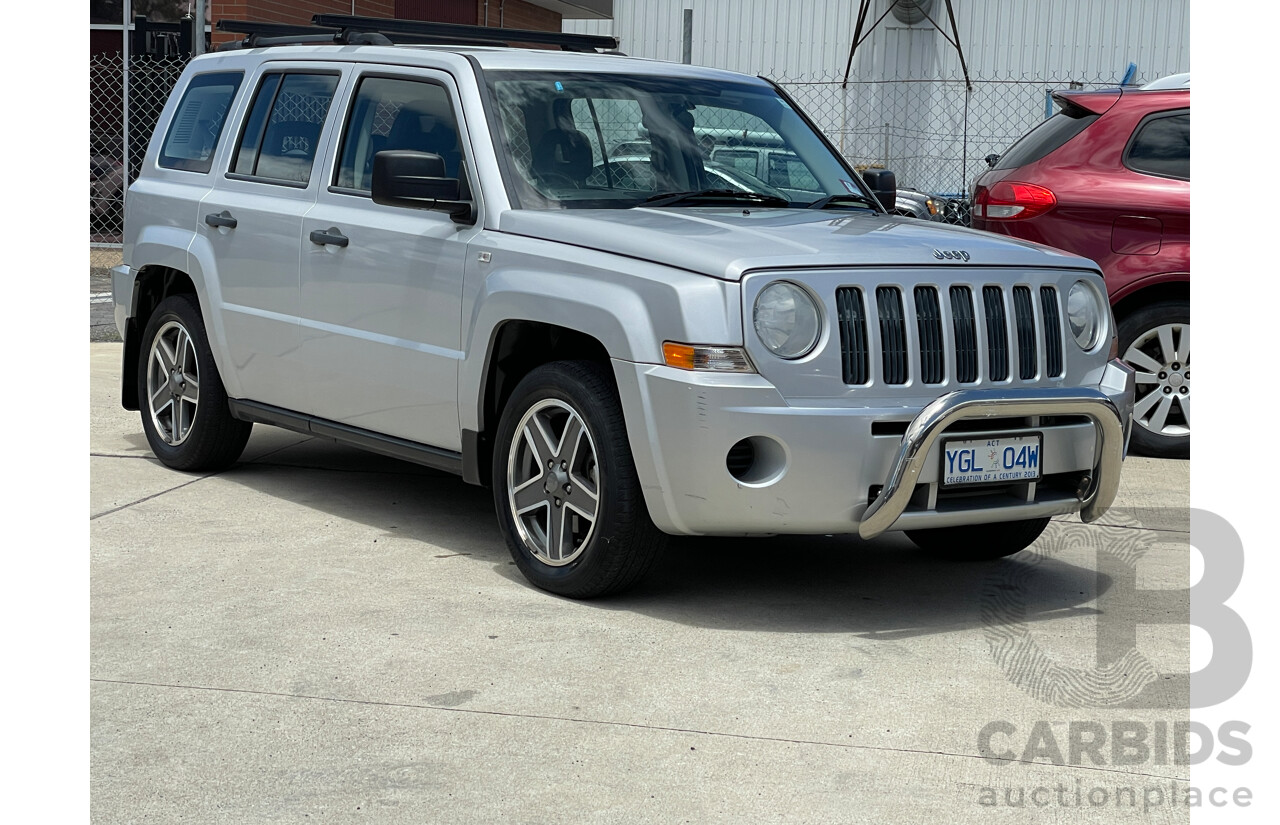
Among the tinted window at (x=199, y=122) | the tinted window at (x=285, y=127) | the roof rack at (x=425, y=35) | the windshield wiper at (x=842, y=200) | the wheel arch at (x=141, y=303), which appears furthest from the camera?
→ the wheel arch at (x=141, y=303)

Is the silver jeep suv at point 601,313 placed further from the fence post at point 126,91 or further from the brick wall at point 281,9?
the fence post at point 126,91

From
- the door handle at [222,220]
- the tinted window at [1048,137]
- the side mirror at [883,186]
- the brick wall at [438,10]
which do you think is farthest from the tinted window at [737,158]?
the brick wall at [438,10]

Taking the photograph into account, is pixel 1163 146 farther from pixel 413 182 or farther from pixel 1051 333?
pixel 413 182

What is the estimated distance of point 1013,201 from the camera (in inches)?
337

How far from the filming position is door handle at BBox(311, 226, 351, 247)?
6270 mm

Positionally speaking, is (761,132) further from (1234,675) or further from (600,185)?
(1234,675)

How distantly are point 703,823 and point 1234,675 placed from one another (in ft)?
7.04

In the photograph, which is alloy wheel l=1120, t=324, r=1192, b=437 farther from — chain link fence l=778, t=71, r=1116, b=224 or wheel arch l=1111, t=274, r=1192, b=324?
chain link fence l=778, t=71, r=1116, b=224

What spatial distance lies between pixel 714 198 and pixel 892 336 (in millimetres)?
1211

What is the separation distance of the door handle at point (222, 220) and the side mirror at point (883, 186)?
280 centimetres

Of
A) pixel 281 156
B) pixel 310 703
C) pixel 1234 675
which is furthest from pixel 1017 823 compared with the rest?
pixel 281 156

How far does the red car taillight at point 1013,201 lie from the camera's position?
27.7 ft

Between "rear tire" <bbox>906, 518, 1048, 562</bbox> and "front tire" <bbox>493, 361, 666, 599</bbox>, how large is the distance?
147cm

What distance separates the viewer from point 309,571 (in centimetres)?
575
